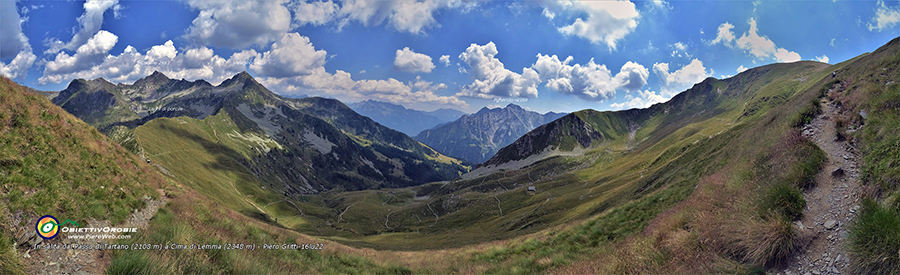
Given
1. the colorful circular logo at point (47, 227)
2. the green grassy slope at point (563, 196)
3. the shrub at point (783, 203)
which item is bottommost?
the green grassy slope at point (563, 196)

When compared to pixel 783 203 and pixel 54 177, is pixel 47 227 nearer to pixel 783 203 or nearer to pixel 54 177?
pixel 54 177

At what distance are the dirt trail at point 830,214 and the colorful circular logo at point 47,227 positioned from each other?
73.3ft

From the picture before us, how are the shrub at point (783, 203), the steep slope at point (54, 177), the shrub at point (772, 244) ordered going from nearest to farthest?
the shrub at point (772, 244)
the steep slope at point (54, 177)
the shrub at point (783, 203)

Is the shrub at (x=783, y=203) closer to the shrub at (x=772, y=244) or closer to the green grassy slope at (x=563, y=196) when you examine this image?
the shrub at (x=772, y=244)

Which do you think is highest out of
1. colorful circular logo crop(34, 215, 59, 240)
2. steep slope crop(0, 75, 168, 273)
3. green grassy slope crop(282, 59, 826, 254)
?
steep slope crop(0, 75, 168, 273)

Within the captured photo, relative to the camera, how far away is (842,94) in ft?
Answer: 66.5

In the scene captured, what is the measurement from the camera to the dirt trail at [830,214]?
28.5ft

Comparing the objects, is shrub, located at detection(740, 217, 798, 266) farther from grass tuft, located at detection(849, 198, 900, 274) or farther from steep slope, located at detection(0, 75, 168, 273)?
steep slope, located at detection(0, 75, 168, 273)

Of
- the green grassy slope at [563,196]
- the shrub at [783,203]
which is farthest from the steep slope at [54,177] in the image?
the green grassy slope at [563,196]

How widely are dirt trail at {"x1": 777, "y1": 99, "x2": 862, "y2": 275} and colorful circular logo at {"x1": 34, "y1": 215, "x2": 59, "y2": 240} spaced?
73.3 feet

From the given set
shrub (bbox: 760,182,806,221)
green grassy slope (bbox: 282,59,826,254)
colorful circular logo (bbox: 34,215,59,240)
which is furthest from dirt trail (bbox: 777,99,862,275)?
colorful circular logo (bbox: 34,215,59,240)

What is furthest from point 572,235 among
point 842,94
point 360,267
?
point 842,94

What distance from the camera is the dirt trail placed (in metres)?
8.70

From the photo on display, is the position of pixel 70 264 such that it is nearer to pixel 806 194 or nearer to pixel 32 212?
pixel 32 212
